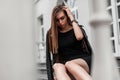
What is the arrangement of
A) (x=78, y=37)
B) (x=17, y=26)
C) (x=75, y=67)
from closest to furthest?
(x=17, y=26)
(x=75, y=67)
(x=78, y=37)

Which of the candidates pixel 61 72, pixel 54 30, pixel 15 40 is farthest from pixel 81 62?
pixel 15 40

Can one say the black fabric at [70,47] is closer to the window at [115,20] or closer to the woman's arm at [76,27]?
the woman's arm at [76,27]

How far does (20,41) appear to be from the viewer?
0.28m

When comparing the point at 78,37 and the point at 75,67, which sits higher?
the point at 78,37

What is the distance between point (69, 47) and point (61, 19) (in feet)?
0.51

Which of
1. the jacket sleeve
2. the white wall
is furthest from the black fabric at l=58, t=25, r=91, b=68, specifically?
the white wall

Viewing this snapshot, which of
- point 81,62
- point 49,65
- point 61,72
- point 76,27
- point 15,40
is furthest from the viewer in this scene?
point 49,65

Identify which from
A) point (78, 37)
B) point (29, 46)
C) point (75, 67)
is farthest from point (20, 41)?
point (78, 37)

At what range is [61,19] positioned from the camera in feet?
5.83

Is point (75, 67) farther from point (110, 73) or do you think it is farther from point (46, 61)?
point (110, 73)

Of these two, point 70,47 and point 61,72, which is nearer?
point 61,72

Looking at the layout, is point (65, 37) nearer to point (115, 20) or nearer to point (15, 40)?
point (115, 20)

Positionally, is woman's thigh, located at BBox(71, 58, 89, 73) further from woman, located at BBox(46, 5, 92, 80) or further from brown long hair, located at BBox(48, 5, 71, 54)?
brown long hair, located at BBox(48, 5, 71, 54)

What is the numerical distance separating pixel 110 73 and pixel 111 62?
0.01 meters
